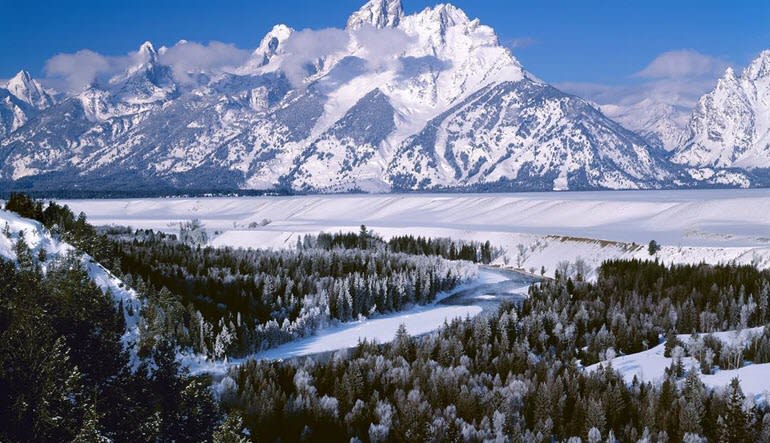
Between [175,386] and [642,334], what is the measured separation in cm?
2908

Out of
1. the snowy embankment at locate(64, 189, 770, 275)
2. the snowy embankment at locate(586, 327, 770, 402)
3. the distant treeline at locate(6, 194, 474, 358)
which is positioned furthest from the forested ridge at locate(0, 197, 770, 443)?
the snowy embankment at locate(64, 189, 770, 275)

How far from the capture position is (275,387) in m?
37.5

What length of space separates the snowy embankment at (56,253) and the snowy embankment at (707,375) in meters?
27.0

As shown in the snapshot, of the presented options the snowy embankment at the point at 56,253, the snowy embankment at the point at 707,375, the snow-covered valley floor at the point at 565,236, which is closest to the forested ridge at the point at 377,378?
the snowy embankment at the point at 707,375

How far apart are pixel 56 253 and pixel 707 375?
38462 mm

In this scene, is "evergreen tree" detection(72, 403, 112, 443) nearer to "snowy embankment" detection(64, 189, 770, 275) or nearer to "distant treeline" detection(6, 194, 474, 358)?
"distant treeline" detection(6, 194, 474, 358)

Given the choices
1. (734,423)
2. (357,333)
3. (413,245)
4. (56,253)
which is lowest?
(357,333)

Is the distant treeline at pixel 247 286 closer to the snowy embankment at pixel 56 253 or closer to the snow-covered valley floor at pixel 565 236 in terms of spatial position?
the snowy embankment at pixel 56 253

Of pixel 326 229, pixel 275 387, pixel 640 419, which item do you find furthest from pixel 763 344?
pixel 326 229

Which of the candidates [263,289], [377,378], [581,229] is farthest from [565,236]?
[377,378]

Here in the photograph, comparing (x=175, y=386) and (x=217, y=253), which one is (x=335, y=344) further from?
(x=217, y=253)

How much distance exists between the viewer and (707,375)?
39.1m

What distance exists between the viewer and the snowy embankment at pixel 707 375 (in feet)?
119

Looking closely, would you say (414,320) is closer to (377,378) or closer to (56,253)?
(377,378)
